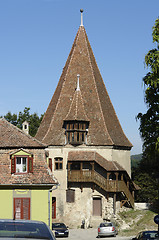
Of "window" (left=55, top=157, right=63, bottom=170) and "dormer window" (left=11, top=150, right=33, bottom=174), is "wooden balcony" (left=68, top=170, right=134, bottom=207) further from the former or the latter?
"dormer window" (left=11, top=150, right=33, bottom=174)

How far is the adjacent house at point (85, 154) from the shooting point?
45.0m

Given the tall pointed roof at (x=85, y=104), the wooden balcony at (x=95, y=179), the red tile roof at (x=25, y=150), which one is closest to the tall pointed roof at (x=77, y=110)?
the tall pointed roof at (x=85, y=104)

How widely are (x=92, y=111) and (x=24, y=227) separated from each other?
128 ft

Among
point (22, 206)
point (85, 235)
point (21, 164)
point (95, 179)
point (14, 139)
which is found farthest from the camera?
point (95, 179)

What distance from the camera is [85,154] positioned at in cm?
4562

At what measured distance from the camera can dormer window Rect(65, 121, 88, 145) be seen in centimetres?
4619

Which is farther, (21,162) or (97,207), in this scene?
(97,207)

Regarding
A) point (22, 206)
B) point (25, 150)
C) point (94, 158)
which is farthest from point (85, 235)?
point (25, 150)

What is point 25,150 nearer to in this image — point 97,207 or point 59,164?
point 59,164

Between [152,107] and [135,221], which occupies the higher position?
[152,107]

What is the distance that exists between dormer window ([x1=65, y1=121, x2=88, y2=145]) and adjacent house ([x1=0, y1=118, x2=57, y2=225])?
47.6 feet

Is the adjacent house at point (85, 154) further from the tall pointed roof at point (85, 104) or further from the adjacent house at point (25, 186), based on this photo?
the adjacent house at point (25, 186)

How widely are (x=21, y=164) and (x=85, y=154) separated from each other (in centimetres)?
1498

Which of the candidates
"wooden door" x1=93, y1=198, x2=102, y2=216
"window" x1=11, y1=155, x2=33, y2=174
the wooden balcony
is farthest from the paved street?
"window" x1=11, y1=155, x2=33, y2=174
